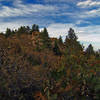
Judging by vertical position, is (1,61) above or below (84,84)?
above

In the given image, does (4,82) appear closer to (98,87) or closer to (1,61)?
(1,61)

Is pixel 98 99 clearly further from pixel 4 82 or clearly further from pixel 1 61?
pixel 1 61

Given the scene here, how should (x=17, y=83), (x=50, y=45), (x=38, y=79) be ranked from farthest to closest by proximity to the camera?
(x=50, y=45)
(x=38, y=79)
(x=17, y=83)

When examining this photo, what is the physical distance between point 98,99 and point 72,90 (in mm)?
1403

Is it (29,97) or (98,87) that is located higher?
(98,87)

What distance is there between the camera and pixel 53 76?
7.70 metres

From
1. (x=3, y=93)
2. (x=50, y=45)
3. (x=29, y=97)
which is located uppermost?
(x=50, y=45)

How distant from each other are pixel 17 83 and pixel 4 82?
0.78 metres

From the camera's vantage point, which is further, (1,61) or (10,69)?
(1,61)

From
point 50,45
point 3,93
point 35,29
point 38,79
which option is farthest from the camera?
point 35,29

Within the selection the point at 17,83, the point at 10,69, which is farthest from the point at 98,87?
the point at 10,69

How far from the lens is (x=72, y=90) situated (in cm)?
687

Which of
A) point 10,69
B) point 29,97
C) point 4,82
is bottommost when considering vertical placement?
point 29,97

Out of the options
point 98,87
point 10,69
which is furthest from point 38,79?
point 98,87
